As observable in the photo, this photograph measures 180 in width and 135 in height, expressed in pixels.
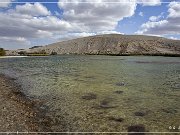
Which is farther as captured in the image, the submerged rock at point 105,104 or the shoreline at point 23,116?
the submerged rock at point 105,104

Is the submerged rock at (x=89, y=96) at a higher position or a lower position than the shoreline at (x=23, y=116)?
lower

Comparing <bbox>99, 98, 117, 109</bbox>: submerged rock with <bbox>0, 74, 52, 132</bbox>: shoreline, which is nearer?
<bbox>0, 74, 52, 132</bbox>: shoreline

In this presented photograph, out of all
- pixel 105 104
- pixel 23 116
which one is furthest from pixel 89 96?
pixel 23 116

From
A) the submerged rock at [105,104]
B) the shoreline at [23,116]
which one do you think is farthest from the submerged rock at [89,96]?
the shoreline at [23,116]

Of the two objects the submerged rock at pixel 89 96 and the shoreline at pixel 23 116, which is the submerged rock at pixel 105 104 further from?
the shoreline at pixel 23 116

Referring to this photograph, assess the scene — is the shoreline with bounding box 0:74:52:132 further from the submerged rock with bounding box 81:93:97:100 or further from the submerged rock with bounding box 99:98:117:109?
the submerged rock with bounding box 99:98:117:109

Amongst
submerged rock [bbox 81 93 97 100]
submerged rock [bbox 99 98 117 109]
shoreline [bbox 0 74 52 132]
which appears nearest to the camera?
shoreline [bbox 0 74 52 132]

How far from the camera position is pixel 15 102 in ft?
66.3

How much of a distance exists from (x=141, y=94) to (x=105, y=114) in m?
8.54

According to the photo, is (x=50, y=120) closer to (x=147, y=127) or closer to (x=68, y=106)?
(x=68, y=106)

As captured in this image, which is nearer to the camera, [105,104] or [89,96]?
[105,104]

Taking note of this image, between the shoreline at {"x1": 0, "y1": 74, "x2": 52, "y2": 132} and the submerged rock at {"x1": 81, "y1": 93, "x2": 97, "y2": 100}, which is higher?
the shoreline at {"x1": 0, "y1": 74, "x2": 52, "y2": 132}

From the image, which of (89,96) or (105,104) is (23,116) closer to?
(105,104)

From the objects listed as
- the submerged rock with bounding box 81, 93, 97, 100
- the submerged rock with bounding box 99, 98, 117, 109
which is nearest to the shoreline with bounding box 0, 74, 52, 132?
the submerged rock with bounding box 81, 93, 97, 100
